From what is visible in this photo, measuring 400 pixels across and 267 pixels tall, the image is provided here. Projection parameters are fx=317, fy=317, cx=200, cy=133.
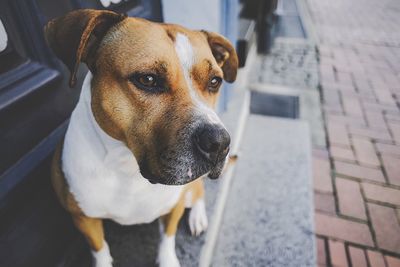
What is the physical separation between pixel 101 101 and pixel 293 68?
4.18 meters

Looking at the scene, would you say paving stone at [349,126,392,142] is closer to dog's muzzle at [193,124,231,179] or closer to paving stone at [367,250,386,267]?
paving stone at [367,250,386,267]

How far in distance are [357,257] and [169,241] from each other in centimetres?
134

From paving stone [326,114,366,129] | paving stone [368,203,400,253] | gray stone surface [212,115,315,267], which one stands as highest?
gray stone surface [212,115,315,267]

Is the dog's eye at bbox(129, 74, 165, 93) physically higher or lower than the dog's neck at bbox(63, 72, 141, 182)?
higher

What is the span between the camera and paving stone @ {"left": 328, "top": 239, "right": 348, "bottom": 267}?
215cm

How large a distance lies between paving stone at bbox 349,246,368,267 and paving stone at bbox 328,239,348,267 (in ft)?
0.16

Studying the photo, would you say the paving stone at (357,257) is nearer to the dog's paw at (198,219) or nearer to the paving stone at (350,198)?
the paving stone at (350,198)

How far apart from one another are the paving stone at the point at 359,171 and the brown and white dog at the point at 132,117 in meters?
1.93

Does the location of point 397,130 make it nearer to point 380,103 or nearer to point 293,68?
point 380,103

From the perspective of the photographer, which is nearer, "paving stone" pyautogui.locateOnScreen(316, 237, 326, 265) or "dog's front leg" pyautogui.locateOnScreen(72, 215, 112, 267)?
"dog's front leg" pyautogui.locateOnScreen(72, 215, 112, 267)

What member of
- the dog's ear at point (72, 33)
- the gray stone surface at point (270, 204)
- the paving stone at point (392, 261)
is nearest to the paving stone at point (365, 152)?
the gray stone surface at point (270, 204)

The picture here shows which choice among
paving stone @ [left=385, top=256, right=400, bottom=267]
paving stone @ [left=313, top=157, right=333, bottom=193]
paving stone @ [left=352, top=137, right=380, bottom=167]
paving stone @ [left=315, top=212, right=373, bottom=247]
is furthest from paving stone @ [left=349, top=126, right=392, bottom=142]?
paving stone @ [left=385, top=256, right=400, bottom=267]

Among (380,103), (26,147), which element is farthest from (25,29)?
(380,103)

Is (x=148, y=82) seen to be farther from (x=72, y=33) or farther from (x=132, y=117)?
(x=72, y=33)
